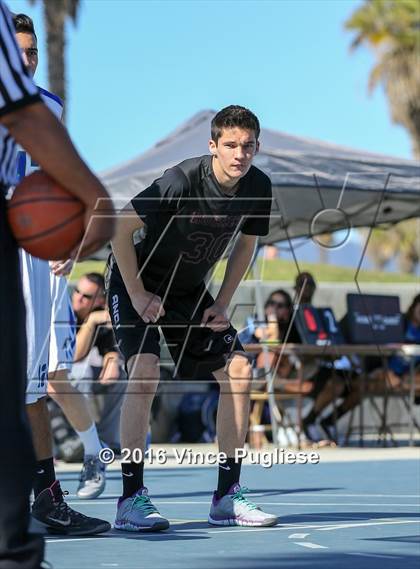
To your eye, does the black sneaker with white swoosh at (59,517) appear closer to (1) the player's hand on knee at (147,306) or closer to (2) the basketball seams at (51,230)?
(1) the player's hand on knee at (147,306)

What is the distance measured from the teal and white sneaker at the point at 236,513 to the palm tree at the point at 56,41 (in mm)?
20975

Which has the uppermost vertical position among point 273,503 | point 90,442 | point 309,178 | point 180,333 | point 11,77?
point 309,178

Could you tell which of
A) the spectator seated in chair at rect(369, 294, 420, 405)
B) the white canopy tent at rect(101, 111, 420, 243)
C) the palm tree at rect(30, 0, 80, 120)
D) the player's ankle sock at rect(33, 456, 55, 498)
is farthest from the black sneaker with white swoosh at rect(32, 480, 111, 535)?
the palm tree at rect(30, 0, 80, 120)

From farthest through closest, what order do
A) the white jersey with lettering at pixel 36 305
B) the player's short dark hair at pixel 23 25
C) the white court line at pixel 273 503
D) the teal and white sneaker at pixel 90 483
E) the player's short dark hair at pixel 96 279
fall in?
the player's short dark hair at pixel 96 279, the teal and white sneaker at pixel 90 483, the white court line at pixel 273 503, the white jersey with lettering at pixel 36 305, the player's short dark hair at pixel 23 25

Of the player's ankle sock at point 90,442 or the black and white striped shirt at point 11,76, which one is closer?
the black and white striped shirt at point 11,76

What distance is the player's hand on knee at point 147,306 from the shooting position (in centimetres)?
563

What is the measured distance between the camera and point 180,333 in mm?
5906

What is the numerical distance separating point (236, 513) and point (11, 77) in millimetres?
3132

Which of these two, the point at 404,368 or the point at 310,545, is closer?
the point at 310,545

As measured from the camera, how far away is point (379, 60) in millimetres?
40906

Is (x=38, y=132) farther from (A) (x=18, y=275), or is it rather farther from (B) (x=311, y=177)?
(B) (x=311, y=177)

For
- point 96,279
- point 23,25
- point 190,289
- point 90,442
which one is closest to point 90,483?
point 90,442

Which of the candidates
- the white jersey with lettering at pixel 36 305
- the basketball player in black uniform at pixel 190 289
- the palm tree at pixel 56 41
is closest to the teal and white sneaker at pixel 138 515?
the basketball player in black uniform at pixel 190 289

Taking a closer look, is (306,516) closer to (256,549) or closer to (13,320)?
(256,549)
